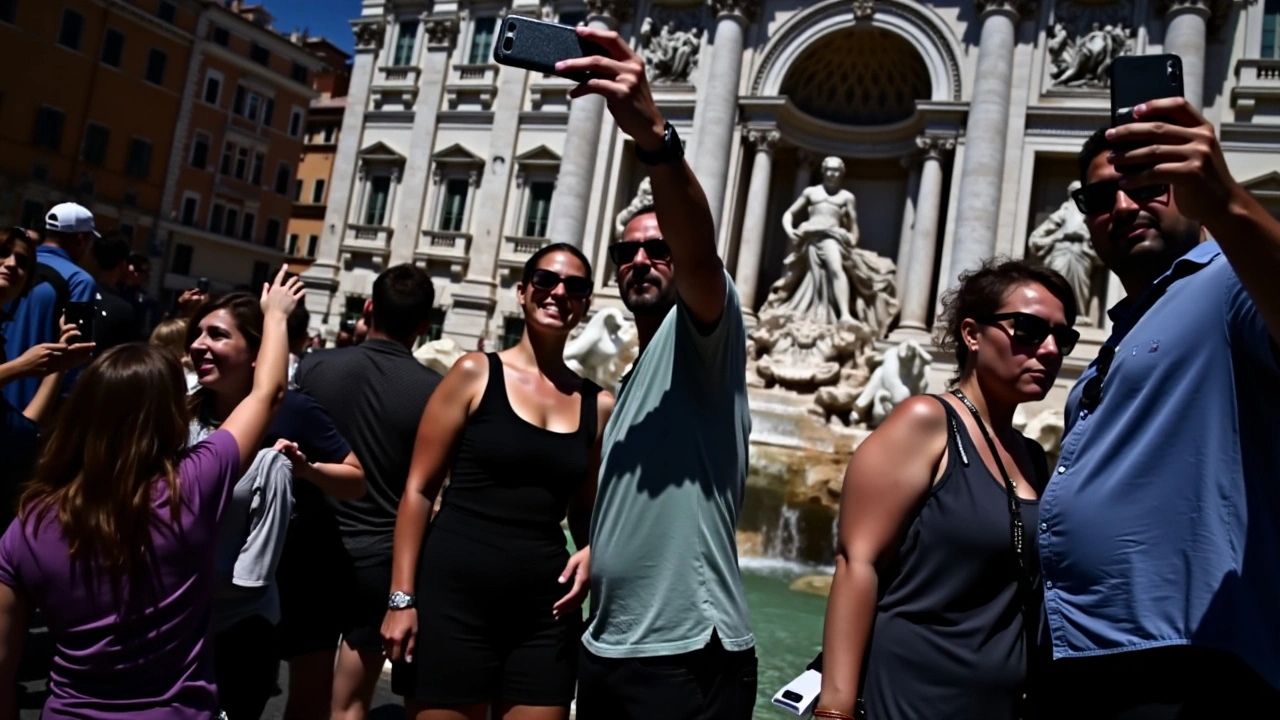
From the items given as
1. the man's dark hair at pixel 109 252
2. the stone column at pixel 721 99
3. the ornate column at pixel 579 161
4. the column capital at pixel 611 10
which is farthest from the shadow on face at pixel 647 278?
the column capital at pixel 611 10

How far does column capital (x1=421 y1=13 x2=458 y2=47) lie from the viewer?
72.7 feet

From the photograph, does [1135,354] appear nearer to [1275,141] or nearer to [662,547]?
[662,547]

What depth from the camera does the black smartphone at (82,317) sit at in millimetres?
3155

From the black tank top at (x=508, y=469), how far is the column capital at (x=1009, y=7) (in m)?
16.5

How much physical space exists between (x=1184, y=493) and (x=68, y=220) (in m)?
4.92

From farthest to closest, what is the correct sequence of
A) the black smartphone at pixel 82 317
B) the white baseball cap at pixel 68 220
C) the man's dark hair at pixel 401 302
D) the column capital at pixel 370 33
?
the column capital at pixel 370 33, the white baseball cap at pixel 68 220, the man's dark hair at pixel 401 302, the black smartphone at pixel 82 317

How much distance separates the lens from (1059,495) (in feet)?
6.01

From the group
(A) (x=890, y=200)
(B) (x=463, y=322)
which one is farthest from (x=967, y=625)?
(B) (x=463, y=322)

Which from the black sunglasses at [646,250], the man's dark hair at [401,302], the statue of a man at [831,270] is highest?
the statue of a man at [831,270]

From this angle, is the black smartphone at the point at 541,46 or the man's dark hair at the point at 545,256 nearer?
the black smartphone at the point at 541,46

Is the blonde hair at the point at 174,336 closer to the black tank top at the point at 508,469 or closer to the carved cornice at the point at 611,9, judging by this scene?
the black tank top at the point at 508,469

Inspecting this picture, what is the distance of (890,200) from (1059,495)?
57.1 ft

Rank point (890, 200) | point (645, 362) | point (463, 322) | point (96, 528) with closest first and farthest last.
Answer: point (96, 528) < point (645, 362) < point (890, 200) < point (463, 322)

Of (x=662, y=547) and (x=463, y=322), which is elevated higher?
(x=463, y=322)
